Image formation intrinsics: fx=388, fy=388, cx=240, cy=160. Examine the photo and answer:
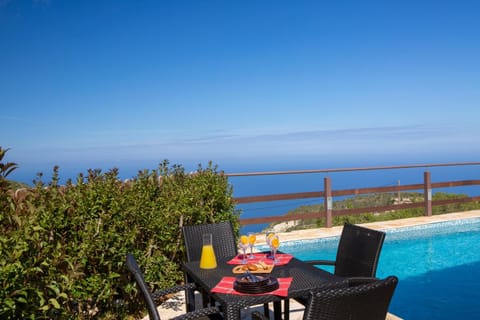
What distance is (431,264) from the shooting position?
5.63 m

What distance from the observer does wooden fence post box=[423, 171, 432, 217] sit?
8.00 meters

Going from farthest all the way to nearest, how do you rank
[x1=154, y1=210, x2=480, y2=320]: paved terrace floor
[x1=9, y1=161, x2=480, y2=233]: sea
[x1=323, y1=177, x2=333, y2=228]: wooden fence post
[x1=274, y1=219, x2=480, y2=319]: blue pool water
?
[x1=323, y1=177, x2=333, y2=228]: wooden fence post → [x1=9, y1=161, x2=480, y2=233]: sea → [x1=274, y1=219, x2=480, y2=319]: blue pool water → [x1=154, y1=210, x2=480, y2=320]: paved terrace floor

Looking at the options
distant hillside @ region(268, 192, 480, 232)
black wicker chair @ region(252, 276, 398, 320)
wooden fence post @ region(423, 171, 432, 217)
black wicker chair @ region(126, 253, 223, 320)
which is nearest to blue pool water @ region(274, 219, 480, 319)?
wooden fence post @ region(423, 171, 432, 217)

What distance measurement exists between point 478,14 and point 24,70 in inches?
844

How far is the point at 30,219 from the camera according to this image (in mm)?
1902

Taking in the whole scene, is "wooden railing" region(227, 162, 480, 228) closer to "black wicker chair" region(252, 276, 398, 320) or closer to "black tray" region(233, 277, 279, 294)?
"black tray" region(233, 277, 279, 294)

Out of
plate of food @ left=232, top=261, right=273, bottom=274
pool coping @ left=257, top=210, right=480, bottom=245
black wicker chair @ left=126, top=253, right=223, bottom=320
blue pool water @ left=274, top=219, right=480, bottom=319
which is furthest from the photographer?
pool coping @ left=257, top=210, right=480, bottom=245

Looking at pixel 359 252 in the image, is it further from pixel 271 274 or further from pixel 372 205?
pixel 372 205

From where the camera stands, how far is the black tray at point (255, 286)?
6.06 feet

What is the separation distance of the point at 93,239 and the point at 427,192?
287 inches

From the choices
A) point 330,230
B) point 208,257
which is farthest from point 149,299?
point 330,230

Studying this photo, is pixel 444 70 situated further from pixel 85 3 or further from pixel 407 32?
pixel 85 3

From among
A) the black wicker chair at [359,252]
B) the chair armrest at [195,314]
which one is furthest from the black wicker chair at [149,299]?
the black wicker chair at [359,252]

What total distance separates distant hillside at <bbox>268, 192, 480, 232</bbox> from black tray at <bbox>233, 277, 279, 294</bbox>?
4.98 m
